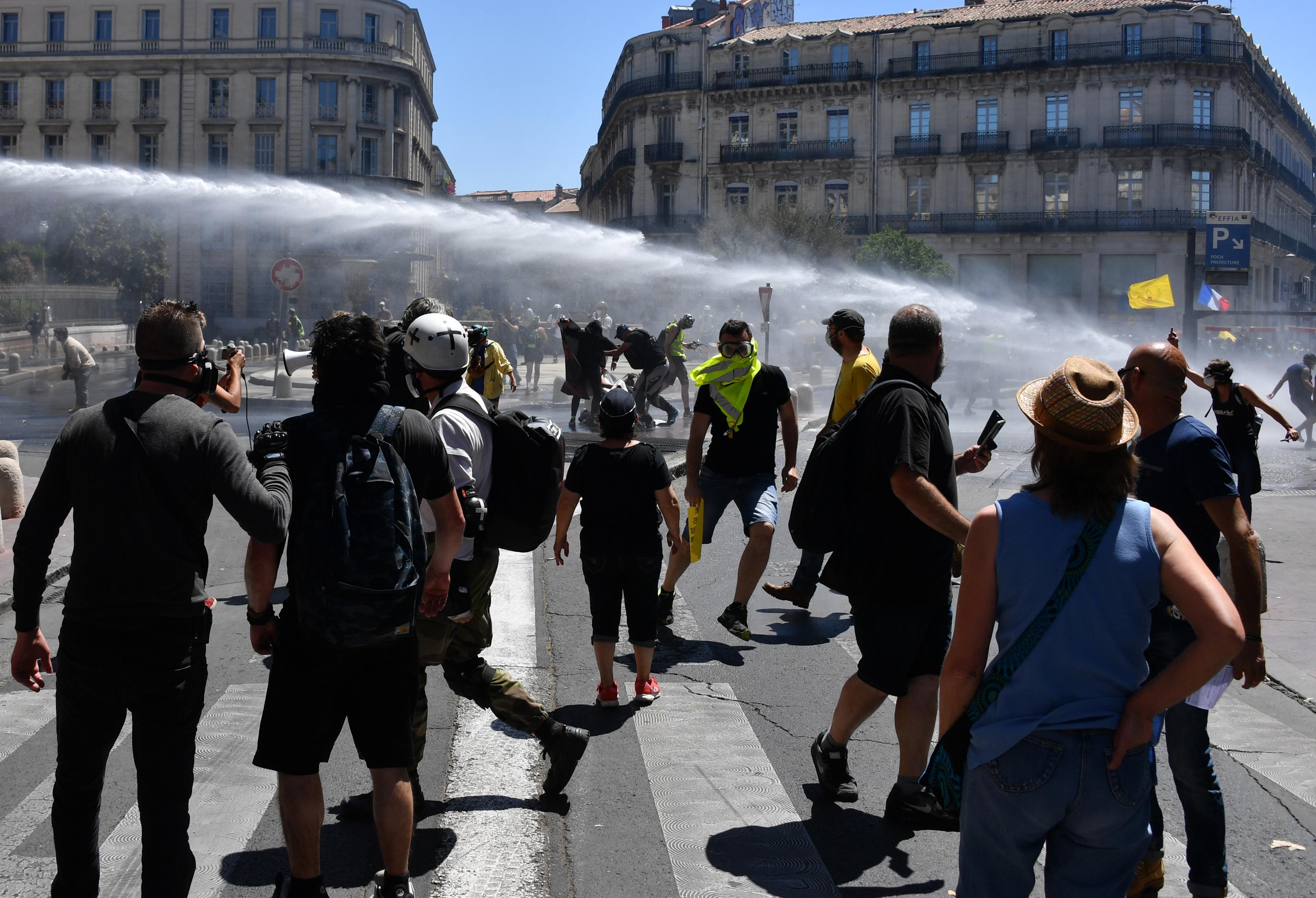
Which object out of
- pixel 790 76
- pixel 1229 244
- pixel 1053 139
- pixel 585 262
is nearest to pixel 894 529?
pixel 1229 244

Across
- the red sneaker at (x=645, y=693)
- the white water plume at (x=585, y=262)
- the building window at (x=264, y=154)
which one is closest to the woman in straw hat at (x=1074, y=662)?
the red sneaker at (x=645, y=693)

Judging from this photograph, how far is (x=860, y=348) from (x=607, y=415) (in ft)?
6.05

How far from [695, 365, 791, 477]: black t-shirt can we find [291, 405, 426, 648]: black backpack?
3.61m

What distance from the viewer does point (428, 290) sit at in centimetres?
6900

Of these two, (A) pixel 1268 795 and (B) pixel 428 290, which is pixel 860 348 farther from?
(B) pixel 428 290

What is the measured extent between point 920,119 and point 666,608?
51486 mm

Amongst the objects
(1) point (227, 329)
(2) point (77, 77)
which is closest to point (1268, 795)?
(1) point (227, 329)

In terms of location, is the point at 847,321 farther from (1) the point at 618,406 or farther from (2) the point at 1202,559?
(2) the point at 1202,559

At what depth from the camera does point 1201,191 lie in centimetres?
5141

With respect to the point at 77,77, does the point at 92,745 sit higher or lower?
lower

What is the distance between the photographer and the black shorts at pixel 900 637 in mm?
4027

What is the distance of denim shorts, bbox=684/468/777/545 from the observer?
21.7ft

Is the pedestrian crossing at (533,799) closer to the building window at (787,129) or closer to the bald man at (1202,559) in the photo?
the bald man at (1202,559)

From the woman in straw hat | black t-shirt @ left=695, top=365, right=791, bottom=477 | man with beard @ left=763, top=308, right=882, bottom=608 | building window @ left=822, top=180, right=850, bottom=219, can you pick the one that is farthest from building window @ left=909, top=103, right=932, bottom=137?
the woman in straw hat
